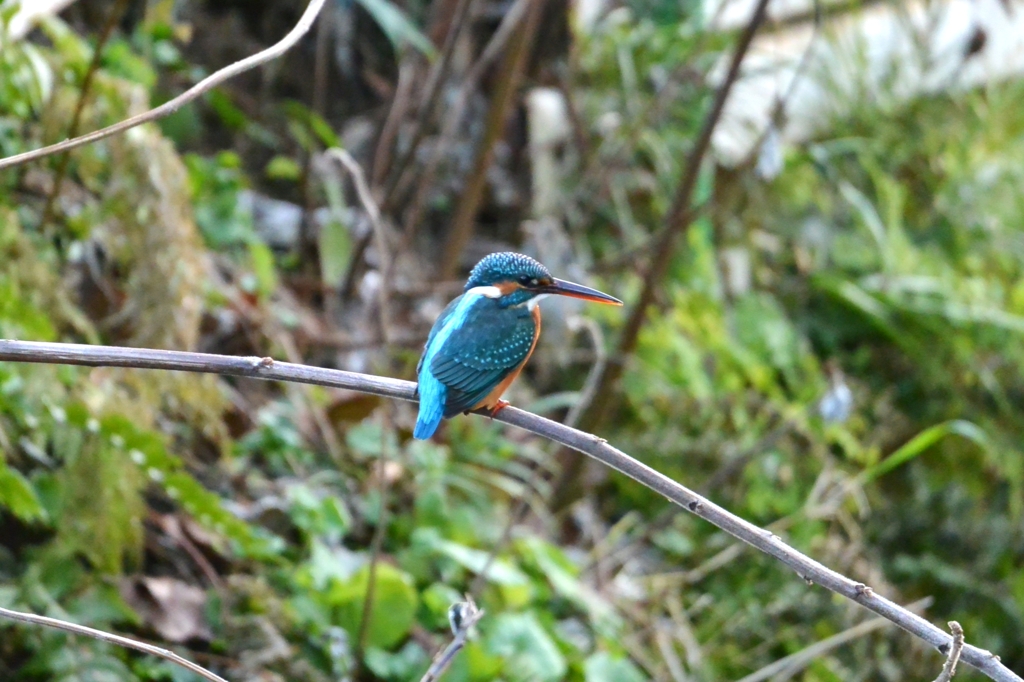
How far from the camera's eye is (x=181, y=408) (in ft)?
10.0

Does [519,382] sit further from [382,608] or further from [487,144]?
[382,608]

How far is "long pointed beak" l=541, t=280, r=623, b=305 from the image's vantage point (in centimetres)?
216

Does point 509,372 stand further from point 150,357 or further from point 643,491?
point 643,491

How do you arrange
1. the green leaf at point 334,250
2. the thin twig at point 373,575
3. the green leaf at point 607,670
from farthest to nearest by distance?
the green leaf at point 334,250
the green leaf at point 607,670
the thin twig at point 373,575

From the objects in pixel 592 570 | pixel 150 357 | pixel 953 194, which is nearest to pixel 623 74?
pixel 953 194

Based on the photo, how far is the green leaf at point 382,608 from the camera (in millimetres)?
2828

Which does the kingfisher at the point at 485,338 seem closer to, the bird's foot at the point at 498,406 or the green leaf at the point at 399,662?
the bird's foot at the point at 498,406

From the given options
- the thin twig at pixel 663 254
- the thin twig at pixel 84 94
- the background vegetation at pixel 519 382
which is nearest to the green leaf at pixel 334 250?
the background vegetation at pixel 519 382

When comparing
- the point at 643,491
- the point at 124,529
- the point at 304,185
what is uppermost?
the point at 304,185

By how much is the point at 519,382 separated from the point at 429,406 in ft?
8.35

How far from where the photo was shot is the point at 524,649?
2971 mm

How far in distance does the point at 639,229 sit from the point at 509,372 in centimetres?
332

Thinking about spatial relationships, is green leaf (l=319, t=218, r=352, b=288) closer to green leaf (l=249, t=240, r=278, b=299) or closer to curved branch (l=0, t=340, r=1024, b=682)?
green leaf (l=249, t=240, r=278, b=299)

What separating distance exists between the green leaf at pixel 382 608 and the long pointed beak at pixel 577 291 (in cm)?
101
